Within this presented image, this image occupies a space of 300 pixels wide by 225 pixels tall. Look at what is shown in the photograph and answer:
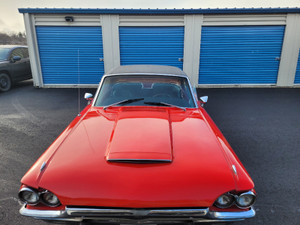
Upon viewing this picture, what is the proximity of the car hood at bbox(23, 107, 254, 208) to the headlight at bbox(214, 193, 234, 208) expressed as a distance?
10 centimetres

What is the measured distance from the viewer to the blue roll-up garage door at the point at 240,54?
8.56m

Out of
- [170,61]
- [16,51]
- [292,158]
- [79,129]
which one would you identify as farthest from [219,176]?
[16,51]

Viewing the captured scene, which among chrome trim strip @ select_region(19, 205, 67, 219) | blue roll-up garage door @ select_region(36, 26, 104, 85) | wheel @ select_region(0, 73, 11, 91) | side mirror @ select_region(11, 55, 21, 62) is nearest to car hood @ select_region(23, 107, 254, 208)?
chrome trim strip @ select_region(19, 205, 67, 219)

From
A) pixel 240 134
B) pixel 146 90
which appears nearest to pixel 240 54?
pixel 240 134

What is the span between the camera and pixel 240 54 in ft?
29.0

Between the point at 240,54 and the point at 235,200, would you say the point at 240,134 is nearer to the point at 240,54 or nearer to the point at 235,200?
the point at 235,200

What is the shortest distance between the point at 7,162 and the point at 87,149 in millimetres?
2404

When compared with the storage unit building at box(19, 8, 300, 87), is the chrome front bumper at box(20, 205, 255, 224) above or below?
below

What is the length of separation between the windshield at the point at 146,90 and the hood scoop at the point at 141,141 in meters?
0.52

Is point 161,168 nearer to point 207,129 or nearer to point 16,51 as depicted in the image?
point 207,129

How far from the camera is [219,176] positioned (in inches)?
63.9

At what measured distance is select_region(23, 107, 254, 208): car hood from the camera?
1.50m

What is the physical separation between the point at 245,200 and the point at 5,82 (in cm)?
965

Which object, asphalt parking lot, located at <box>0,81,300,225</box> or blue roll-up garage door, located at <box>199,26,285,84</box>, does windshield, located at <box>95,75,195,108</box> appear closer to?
asphalt parking lot, located at <box>0,81,300,225</box>
